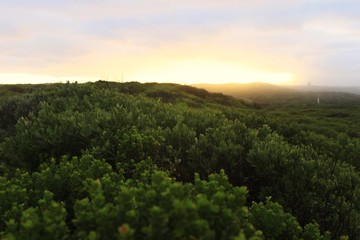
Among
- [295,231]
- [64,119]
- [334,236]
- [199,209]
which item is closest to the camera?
[199,209]

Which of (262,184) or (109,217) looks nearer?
(109,217)

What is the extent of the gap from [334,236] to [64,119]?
627 centimetres

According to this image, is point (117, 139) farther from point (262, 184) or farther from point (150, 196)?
point (150, 196)

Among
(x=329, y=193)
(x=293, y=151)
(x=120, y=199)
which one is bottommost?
(x=329, y=193)

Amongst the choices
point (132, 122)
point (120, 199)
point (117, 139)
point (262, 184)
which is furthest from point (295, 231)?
point (132, 122)

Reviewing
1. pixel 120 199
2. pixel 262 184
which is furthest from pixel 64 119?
pixel 120 199

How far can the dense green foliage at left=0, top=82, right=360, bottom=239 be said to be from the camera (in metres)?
3.23

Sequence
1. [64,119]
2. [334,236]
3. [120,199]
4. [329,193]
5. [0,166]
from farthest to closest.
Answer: [64,119] < [0,166] < [329,193] < [334,236] < [120,199]

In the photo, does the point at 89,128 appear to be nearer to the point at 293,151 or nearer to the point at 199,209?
the point at 293,151

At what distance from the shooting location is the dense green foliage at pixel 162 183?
10.6 ft

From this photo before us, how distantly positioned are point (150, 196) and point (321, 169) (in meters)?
5.95

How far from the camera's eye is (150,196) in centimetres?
320

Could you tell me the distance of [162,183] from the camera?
10.7 ft

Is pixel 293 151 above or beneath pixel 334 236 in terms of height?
above
